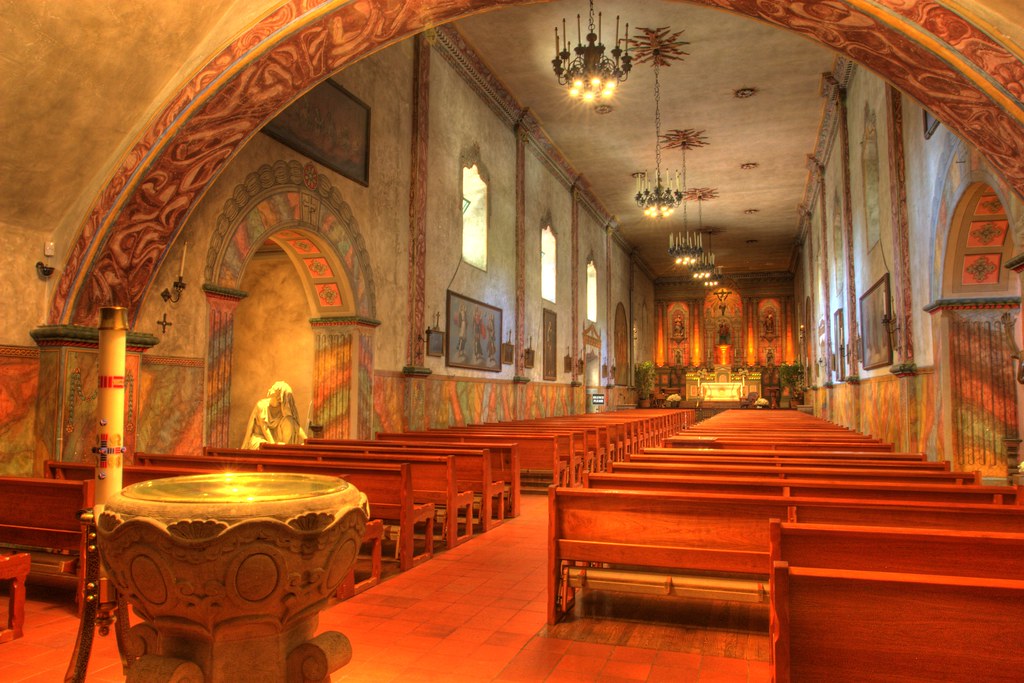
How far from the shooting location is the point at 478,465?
23.7ft

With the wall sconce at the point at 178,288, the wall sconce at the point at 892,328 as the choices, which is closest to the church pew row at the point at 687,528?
the wall sconce at the point at 178,288

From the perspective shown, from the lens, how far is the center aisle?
346cm

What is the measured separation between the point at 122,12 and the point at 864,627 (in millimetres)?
6910

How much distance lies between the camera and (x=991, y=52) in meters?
5.24

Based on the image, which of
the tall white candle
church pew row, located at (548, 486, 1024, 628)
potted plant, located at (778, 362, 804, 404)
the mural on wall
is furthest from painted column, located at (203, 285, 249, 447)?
the mural on wall

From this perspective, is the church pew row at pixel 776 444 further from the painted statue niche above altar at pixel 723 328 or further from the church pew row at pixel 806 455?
the painted statue niche above altar at pixel 723 328

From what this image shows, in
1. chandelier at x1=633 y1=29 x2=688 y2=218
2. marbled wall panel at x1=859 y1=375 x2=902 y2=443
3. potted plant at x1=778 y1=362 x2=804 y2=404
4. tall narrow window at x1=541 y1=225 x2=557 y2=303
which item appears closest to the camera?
marbled wall panel at x1=859 y1=375 x2=902 y2=443

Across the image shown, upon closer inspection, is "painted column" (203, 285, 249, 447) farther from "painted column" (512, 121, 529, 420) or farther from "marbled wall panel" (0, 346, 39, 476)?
"painted column" (512, 121, 529, 420)

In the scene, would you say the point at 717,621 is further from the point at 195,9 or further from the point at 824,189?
the point at 824,189

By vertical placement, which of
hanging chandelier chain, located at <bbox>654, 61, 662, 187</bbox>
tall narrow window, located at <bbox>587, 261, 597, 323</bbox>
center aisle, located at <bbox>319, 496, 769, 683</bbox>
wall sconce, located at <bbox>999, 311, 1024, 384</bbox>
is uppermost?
hanging chandelier chain, located at <bbox>654, 61, 662, 187</bbox>

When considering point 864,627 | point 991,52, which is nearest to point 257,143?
point 991,52

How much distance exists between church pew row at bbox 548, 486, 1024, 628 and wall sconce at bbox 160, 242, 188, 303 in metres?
5.33

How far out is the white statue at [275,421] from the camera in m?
9.61

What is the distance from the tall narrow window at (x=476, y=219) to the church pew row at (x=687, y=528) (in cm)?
1133
